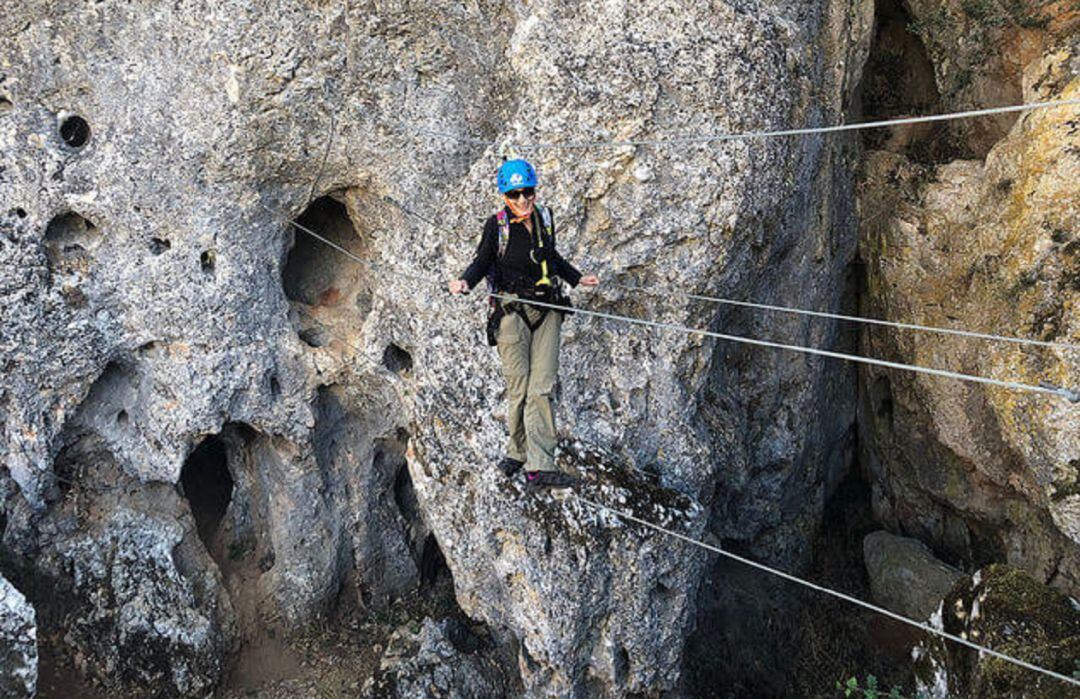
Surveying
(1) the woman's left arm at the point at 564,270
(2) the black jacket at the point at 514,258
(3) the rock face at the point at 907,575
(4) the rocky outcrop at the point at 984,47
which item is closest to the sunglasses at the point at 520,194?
(2) the black jacket at the point at 514,258

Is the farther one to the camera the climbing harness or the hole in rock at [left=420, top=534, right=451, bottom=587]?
the hole in rock at [left=420, top=534, right=451, bottom=587]

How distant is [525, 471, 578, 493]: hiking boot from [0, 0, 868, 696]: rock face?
22 centimetres

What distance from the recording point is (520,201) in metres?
7.03

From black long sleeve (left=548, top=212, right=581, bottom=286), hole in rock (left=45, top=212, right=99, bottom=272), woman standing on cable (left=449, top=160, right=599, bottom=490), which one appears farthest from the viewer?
hole in rock (left=45, top=212, right=99, bottom=272)

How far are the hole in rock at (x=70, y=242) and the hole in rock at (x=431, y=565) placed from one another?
5.14 m

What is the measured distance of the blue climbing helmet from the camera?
22.4 feet

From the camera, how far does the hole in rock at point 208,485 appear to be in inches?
464

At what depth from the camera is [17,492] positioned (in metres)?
10.1

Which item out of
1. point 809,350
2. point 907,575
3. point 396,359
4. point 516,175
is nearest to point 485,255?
point 516,175

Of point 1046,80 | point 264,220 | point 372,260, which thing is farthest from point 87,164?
point 1046,80

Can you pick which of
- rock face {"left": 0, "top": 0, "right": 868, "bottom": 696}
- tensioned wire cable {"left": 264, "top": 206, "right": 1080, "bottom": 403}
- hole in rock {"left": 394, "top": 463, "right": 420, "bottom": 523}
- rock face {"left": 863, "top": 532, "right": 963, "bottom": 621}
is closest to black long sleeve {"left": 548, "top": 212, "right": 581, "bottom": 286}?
tensioned wire cable {"left": 264, "top": 206, "right": 1080, "bottom": 403}

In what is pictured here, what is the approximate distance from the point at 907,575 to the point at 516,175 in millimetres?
7683

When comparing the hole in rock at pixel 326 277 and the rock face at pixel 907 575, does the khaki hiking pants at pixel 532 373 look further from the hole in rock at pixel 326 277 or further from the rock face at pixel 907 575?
the rock face at pixel 907 575

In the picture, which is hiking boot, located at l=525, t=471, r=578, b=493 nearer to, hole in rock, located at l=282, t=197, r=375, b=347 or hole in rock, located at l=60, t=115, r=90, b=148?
hole in rock, located at l=282, t=197, r=375, b=347
